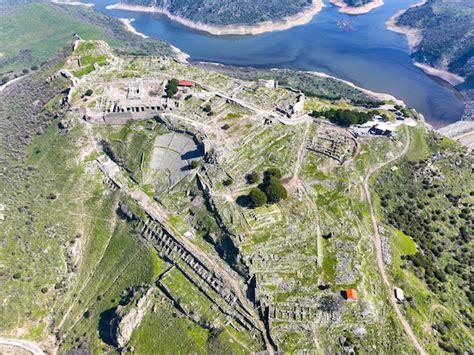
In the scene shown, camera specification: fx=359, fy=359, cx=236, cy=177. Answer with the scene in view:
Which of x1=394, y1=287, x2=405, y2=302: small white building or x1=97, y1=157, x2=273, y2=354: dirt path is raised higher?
x1=394, y1=287, x2=405, y2=302: small white building

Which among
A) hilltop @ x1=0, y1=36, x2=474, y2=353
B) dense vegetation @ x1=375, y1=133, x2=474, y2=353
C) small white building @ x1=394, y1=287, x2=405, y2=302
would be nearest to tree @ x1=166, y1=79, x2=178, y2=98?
hilltop @ x1=0, y1=36, x2=474, y2=353

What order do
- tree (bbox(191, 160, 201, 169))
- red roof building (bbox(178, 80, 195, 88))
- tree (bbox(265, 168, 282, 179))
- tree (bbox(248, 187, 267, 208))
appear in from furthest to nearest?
red roof building (bbox(178, 80, 195, 88))
tree (bbox(191, 160, 201, 169))
tree (bbox(265, 168, 282, 179))
tree (bbox(248, 187, 267, 208))

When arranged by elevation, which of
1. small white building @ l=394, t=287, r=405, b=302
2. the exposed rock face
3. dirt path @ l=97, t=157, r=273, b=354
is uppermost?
small white building @ l=394, t=287, r=405, b=302

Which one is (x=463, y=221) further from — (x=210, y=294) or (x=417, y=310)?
(x=210, y=294)

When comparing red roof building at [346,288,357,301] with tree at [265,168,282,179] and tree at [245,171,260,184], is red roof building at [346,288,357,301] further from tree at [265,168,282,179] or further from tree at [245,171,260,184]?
tree at [245,171,260,184]

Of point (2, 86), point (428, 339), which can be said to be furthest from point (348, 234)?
point (2, 86)

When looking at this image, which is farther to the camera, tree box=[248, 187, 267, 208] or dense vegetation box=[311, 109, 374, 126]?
dense vegetation box=[311, 109, 374, 126]

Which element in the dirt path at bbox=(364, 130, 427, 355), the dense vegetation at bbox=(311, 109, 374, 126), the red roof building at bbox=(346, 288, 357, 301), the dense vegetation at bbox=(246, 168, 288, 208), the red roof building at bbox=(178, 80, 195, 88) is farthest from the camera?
the red roof building at bbox=(178, 80, 195, 88)
